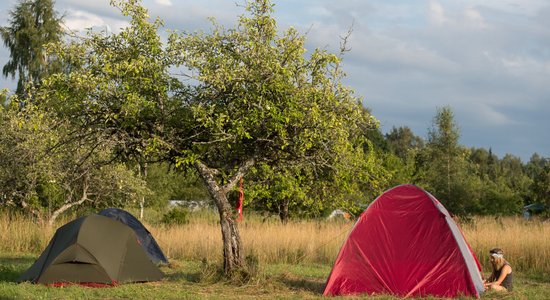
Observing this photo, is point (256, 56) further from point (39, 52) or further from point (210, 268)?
point (39, 52)

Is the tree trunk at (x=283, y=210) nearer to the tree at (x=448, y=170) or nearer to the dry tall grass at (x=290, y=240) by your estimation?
the dry tall grass at (x=290, y=240)

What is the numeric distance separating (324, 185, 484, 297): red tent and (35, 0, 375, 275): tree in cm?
155

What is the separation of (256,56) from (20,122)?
14.4 ft

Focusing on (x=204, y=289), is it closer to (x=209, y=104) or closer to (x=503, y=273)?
(x=209, y=104)

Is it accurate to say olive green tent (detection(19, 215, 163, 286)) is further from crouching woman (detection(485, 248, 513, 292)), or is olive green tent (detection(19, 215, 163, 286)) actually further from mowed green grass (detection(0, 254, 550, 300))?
crouching woman (detection(485, 248, 513, 292))

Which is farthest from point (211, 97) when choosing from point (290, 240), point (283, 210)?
point (283, 210)

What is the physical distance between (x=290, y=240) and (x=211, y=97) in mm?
8098

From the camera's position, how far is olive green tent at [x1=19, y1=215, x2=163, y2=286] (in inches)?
519

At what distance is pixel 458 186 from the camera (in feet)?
122

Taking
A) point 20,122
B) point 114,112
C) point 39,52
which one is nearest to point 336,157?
point 114,112

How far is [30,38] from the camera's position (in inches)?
1516

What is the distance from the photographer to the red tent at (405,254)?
1201cm

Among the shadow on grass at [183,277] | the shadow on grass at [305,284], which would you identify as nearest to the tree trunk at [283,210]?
the shadow on grass at [183,277]

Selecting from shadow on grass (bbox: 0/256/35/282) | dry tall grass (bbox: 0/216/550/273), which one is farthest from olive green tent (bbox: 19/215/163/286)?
dry tall grass (bbox: 0/216/550/273)
